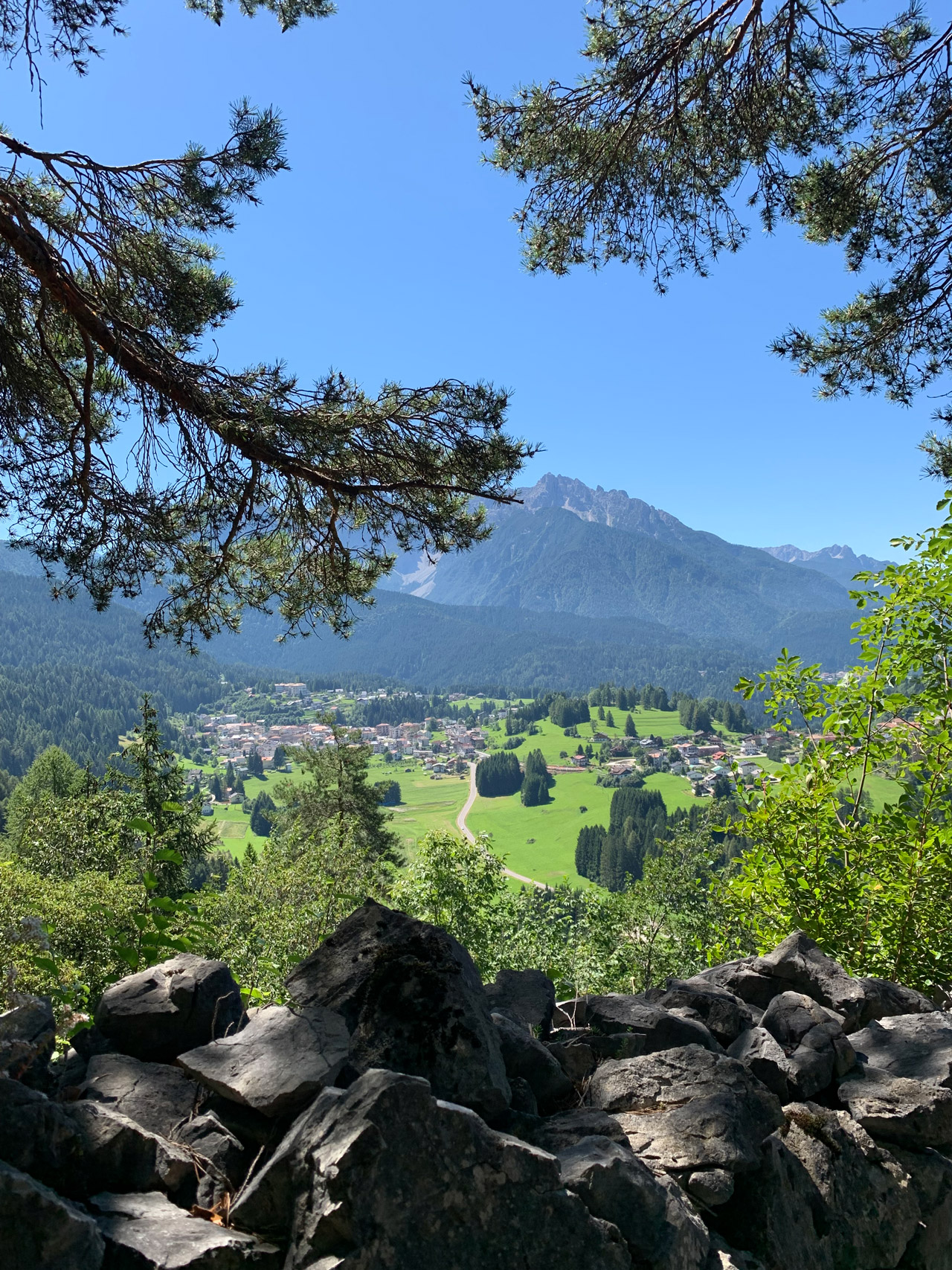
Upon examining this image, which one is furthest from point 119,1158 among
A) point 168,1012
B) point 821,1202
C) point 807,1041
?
point 807,1041

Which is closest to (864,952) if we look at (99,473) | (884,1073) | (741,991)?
(741,991)

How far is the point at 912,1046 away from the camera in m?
4.61

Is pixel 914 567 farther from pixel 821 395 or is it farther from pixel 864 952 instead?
pixel 864 952

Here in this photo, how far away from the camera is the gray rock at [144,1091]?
322 centimetres

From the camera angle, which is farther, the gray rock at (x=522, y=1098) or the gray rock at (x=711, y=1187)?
the gray rock at (x=522, y=1098)

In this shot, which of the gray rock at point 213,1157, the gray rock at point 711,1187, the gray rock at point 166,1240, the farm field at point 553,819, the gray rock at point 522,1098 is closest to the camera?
the gray rock at point 166,1240

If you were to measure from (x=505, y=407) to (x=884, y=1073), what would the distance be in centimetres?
580

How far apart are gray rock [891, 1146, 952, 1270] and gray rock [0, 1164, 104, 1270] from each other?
3938 millimetres

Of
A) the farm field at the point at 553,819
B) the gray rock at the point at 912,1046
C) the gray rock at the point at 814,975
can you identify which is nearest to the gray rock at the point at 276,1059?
the gray rock at the point at 912,1046

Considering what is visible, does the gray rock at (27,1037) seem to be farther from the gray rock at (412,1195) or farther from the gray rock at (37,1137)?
the gray rock at (412,1195)

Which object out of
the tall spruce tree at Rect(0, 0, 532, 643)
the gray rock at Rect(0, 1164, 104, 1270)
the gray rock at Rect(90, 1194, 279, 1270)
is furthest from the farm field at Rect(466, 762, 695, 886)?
the gray rock at Rect(0, 1164, 104, 1270)

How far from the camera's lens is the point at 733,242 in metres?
7.55

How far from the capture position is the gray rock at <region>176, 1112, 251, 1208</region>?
2.94 metres

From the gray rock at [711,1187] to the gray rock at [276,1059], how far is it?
165cm
